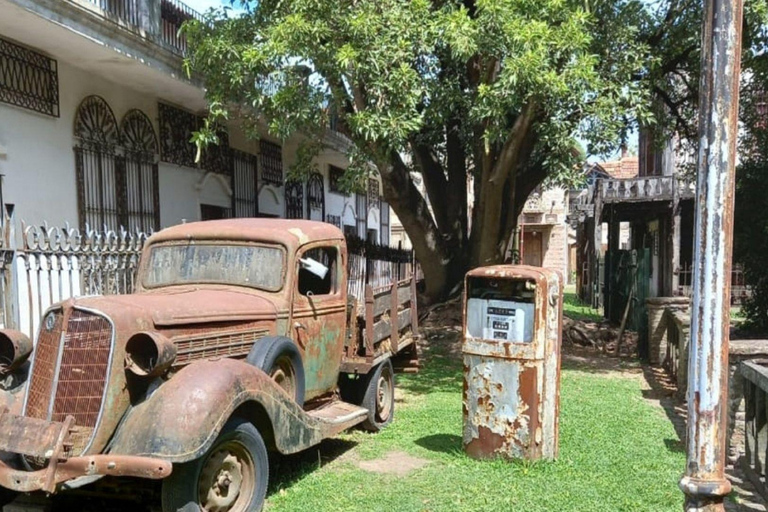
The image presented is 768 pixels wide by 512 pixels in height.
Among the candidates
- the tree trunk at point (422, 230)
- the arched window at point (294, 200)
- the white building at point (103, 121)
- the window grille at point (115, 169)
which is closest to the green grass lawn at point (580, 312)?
the tree trunk at point (422, 230)

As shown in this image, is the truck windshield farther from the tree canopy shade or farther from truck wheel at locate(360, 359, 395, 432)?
the tree canopy shade

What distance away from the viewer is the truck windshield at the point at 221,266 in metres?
5.08

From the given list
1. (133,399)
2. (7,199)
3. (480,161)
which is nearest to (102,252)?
(7,199)

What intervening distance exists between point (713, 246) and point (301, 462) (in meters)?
3.86

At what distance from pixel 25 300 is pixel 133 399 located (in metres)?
3.07

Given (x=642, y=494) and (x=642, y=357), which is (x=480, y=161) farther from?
(x=642, y=494)

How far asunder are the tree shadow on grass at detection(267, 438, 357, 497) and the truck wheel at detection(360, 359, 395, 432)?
13.1 inches

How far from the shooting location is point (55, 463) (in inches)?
129

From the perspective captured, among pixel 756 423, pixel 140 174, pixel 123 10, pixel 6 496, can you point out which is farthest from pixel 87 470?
pixel 140 174

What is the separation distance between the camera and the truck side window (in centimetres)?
584

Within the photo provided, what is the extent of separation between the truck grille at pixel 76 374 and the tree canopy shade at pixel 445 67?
4.51 meters

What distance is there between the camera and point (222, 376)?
12.6ft

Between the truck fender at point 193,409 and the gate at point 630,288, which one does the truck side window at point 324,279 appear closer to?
the truck fender at point 193,409

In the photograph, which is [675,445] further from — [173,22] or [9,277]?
[173,22]
